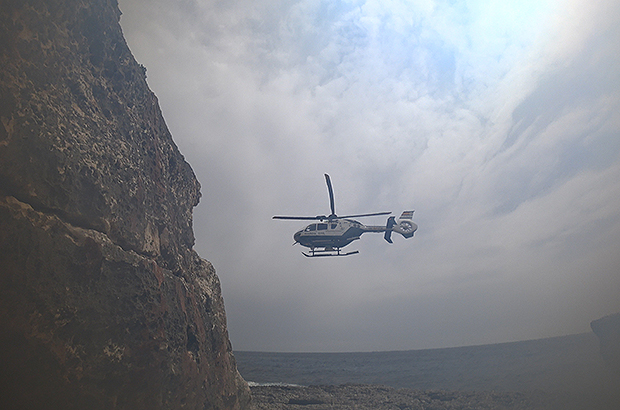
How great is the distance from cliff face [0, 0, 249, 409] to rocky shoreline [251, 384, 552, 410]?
13.6 m

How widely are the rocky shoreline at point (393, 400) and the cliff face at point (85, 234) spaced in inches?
537

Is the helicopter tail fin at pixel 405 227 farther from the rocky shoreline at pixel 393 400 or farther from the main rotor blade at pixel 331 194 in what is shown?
the rocky shoreline at pixel 393 400

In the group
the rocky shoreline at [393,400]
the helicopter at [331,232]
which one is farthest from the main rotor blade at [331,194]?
the rocky shoreline at [393,400]

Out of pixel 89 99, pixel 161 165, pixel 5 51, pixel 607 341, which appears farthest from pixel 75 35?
pixel 607 341

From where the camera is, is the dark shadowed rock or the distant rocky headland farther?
the dark shadowed rock

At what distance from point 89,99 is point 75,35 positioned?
1.29 m

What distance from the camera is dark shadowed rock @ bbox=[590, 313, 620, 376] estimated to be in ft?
102

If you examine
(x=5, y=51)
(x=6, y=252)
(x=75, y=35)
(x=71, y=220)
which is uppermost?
(x=75, y=35)

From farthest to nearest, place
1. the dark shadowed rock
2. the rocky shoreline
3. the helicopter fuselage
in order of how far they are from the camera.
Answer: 1. the dark shadowed rock
2. the helicopter fuselage
3. the rocky shoreline

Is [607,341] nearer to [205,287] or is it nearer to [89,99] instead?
[205,287]

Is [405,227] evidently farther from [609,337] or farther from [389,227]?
[609,337]

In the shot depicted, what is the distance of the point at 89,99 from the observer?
22.2ft

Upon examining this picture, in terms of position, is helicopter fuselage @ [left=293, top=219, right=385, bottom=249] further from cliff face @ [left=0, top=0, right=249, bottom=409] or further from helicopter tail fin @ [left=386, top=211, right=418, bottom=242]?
cliff face @ [left=0, top=0, right=249, bottom=409]

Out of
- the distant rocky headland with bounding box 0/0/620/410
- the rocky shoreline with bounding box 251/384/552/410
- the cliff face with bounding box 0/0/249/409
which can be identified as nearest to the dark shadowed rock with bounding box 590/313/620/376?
the rocky shoreline with bounding box 251/384/552/410
